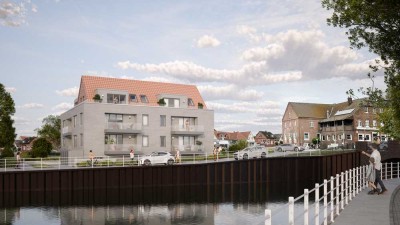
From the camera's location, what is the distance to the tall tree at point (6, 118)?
6425 centimetres

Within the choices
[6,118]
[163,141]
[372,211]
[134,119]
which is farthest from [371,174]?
[6,118]

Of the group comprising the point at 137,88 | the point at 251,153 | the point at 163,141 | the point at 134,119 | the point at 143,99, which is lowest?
the point at 251,153

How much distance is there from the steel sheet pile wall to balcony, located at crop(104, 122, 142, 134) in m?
11.2

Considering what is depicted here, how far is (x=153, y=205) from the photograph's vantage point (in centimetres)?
3347

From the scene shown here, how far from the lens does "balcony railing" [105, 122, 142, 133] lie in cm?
5301

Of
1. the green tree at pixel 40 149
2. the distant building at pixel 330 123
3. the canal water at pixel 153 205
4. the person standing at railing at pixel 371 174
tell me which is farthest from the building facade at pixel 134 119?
the distant building at pixel 330 123

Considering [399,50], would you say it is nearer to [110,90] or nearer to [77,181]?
[77,181]

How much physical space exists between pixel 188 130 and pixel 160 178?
14.9 m

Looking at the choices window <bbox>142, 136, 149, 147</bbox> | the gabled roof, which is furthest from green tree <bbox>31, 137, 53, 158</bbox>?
window <bbox>142, 136, 149, 147</bbox>

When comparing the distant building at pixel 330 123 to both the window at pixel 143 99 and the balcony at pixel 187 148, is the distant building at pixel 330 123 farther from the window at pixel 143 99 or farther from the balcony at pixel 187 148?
the window at pixel 143 99

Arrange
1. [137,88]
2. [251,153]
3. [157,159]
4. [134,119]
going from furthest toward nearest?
[137,88]
[134,119]
[251,153]
[157,159]

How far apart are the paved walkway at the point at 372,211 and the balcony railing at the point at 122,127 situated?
36934mm

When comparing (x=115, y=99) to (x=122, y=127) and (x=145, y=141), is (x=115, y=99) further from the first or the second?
(x=145, y=141)

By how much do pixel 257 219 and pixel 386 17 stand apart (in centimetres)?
1344
